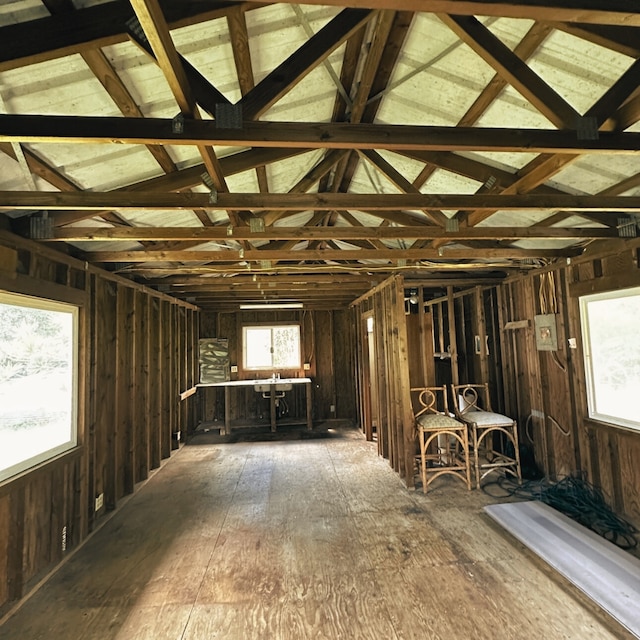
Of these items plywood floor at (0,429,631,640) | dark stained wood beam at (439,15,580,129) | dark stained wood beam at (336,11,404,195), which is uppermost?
dark stained wood beam at (336,11,404,195)

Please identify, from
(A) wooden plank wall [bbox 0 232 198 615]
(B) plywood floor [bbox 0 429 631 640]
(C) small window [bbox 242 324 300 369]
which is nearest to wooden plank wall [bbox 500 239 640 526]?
(B) plywood floor [bbox 0 429 631 640]

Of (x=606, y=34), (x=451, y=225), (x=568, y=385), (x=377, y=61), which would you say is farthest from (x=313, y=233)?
(x=568, y=385)

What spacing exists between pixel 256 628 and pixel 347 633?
0.52 m

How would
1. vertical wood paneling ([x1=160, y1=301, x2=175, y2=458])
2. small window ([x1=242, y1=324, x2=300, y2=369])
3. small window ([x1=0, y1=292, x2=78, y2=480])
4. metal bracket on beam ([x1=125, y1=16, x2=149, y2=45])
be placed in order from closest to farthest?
metal bracket on beam ([x1=125, y1=16, x2=149, y2=45]) → small window ([x1=0, y1=292, x2=78, y2=480]) → vertical wood paneling ([x1=160, y1=301, x2=175, y2=458]) → small window ([x1=242, y1=324, x2=300, y2=369])

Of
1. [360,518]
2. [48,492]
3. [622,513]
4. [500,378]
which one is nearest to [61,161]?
[48,492]

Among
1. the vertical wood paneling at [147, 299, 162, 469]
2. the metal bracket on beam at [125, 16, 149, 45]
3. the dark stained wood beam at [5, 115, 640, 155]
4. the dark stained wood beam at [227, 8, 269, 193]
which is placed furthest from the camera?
the vertical wood paneling at [147, 299, 162, 469]

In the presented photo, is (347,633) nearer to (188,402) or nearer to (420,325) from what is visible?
(420,325)

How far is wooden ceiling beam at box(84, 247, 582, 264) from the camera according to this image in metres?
3.17

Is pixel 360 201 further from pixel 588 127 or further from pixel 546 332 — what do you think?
pixel 546 332

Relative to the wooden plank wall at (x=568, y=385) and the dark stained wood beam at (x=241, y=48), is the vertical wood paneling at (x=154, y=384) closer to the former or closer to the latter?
the dark stained wood beam at (x=241, y=48)

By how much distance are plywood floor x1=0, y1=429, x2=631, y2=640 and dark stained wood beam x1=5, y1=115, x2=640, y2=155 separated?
2511 millimetres

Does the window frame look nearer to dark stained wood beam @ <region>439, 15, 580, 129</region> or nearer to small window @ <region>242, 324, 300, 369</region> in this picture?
small window @ <region>242, 324, 300, 369</region>

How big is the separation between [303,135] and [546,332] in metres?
3.76

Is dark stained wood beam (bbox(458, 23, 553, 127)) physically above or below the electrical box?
above
